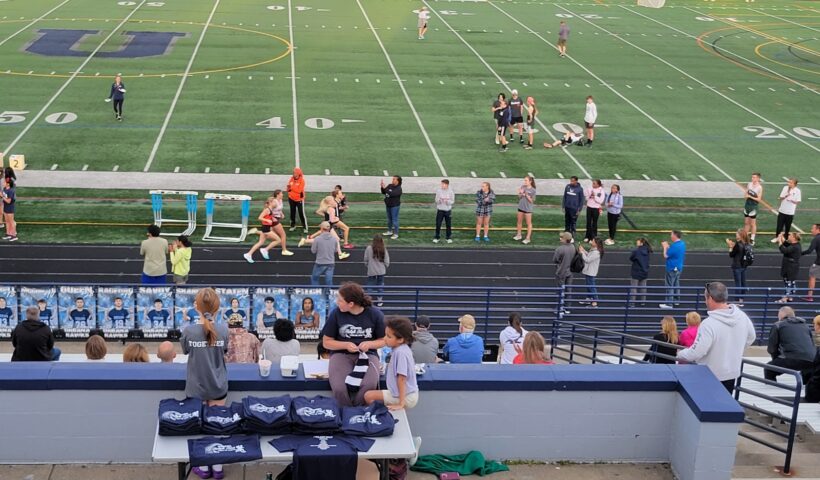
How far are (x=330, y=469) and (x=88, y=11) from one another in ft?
140

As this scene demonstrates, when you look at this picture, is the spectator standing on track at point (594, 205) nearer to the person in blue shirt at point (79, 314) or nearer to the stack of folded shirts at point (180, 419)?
the person in blue shirt at point (79, 314)

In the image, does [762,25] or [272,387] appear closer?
[272,387]

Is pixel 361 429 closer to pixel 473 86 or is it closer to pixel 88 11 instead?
pixel 473 86

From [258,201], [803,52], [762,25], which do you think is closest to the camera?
[258,201]

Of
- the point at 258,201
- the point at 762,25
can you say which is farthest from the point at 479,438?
the point at 762,25

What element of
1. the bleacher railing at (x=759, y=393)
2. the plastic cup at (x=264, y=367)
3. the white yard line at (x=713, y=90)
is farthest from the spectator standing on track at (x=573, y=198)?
the plastic cup at (x=264, y=367)

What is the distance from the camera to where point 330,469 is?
9367mm

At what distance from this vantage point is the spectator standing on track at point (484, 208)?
23.9m

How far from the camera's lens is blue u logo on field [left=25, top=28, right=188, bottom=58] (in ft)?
132

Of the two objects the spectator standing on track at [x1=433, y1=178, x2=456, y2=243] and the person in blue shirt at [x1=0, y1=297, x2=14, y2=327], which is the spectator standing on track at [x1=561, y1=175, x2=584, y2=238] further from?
the person in blue shirt at [x1=0, y1=297, x2=14, y2=327]

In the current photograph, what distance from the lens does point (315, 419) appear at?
9625 mm

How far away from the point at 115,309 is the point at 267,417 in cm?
946

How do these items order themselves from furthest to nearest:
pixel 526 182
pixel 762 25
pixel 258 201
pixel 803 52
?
1. pixel 762 25
2. pixel 803 52
3. pixel 258 201
4. pixel 526 182

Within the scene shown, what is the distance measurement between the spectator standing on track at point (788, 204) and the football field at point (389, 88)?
5.02 metres
